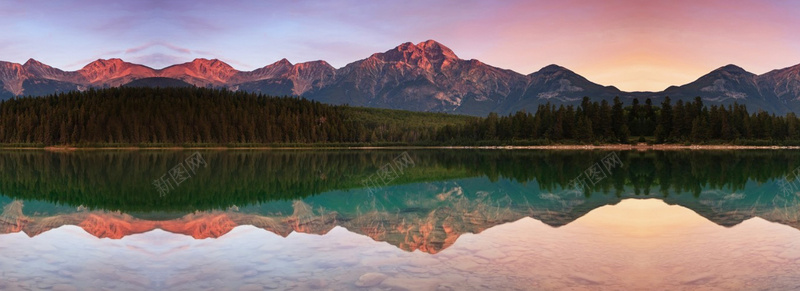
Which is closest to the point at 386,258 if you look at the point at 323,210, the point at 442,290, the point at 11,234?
the point at 442,290

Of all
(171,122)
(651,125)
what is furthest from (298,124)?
(651,125)

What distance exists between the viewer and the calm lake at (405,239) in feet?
39.2

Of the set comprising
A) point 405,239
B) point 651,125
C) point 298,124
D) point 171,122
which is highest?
point 651,125

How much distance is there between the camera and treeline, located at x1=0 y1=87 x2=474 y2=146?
155m

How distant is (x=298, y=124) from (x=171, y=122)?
120ft

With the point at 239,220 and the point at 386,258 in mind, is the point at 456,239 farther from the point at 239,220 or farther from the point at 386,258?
the point at 239,220

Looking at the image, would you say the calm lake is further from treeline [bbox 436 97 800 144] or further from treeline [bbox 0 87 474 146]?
treeline [bbox 0 87 474 146]

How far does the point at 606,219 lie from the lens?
67.5 ft

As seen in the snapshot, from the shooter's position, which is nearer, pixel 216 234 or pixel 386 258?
pixel 386 258

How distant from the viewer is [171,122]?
16488cm

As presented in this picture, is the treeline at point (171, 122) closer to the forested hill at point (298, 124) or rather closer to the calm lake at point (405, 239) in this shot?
the forested hill at point (298, 124)

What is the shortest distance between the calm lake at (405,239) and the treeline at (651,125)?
10554 centimetres

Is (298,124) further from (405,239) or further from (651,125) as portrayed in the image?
(405,239)

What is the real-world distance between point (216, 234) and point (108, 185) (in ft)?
71.5
